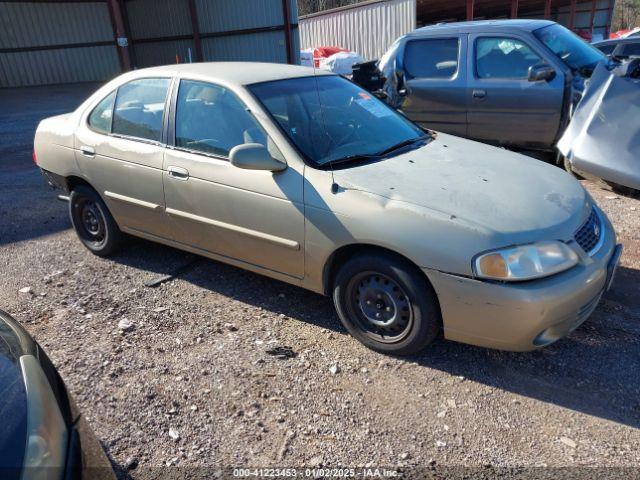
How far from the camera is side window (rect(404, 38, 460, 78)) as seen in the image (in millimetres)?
6918

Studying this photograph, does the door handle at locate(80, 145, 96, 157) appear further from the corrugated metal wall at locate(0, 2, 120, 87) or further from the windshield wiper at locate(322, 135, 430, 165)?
the corrugated metal wall at locate(0, 2, 120, 87)

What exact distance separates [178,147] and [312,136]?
3.34 ft

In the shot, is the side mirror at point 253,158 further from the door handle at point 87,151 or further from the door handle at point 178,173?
the door handle at point 87,151

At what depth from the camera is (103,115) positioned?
14.3ft

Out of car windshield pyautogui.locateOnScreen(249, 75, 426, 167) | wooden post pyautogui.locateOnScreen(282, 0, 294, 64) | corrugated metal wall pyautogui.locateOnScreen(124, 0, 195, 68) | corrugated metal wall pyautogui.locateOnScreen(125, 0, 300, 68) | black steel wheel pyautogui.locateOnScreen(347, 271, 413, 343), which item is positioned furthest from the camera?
corrugated metal wall pyautogui.locateOnScreen(124, 0, 195, 68)

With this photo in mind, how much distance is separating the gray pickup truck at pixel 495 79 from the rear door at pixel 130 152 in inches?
159

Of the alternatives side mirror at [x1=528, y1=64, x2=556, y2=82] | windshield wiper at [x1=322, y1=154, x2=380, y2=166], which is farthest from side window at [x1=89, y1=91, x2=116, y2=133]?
side mirror at [x1=528, y1=64, x2=556, y2=82]

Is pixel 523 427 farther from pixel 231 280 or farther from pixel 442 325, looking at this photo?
pixel 231 280

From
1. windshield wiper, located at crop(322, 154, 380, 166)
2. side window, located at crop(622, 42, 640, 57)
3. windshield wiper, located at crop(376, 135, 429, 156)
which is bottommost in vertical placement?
side window, located at crop(622, 42, 640, 57)

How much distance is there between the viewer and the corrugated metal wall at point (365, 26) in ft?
66.8

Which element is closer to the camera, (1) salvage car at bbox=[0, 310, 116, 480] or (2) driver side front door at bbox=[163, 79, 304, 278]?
(1) salvage car at bbox=[0, 310, 116, 480]

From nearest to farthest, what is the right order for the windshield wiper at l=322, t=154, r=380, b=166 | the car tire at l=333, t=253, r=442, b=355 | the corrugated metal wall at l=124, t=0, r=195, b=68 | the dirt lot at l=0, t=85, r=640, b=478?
1. the dirt lot at l=0, t=85, r=640, b=478
2. the car tire at l=333, t=253, r=442, b=355
3. the windshield wiper at l=322, t=154, r=380, b=166
4. the corrugated metal wall at l=124, t=0, r=195, b=68

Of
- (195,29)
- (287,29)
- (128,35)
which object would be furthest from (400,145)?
(128,35)

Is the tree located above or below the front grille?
below
